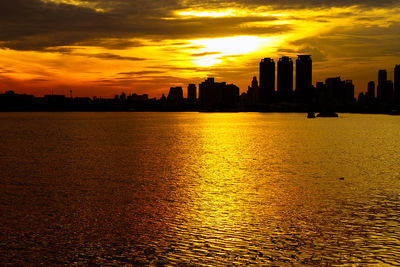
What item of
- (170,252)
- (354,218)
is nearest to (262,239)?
(170,252)

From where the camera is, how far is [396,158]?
229 feet

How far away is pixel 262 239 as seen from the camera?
2384 centimetres

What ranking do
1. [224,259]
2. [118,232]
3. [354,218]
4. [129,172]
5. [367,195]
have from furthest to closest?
1. [129,172]
2. [367,195]
3. [354,218]
4. [118,232]
5. [224,259]

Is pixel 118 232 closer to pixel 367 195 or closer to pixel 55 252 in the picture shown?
pixel 55 252

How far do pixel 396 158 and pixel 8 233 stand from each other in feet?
200

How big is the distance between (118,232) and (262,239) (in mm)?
8037

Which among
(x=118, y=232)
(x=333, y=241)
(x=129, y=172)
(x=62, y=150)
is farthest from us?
(x=62, y=150)

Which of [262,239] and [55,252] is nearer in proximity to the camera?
[55,252]

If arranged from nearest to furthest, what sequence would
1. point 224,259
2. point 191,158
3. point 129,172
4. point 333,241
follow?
1. point 224,259
2. point 333,241
3. point 129,172
4. point 191,158

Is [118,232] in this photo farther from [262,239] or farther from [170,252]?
[262,239]

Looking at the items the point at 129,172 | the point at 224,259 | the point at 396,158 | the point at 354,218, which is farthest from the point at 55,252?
the point at 396,158

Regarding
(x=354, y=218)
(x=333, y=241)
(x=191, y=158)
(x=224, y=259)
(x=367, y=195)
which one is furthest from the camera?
(x=191, y=158)

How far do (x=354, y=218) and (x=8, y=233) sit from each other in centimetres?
2064

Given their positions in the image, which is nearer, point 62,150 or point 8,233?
point 8,233
